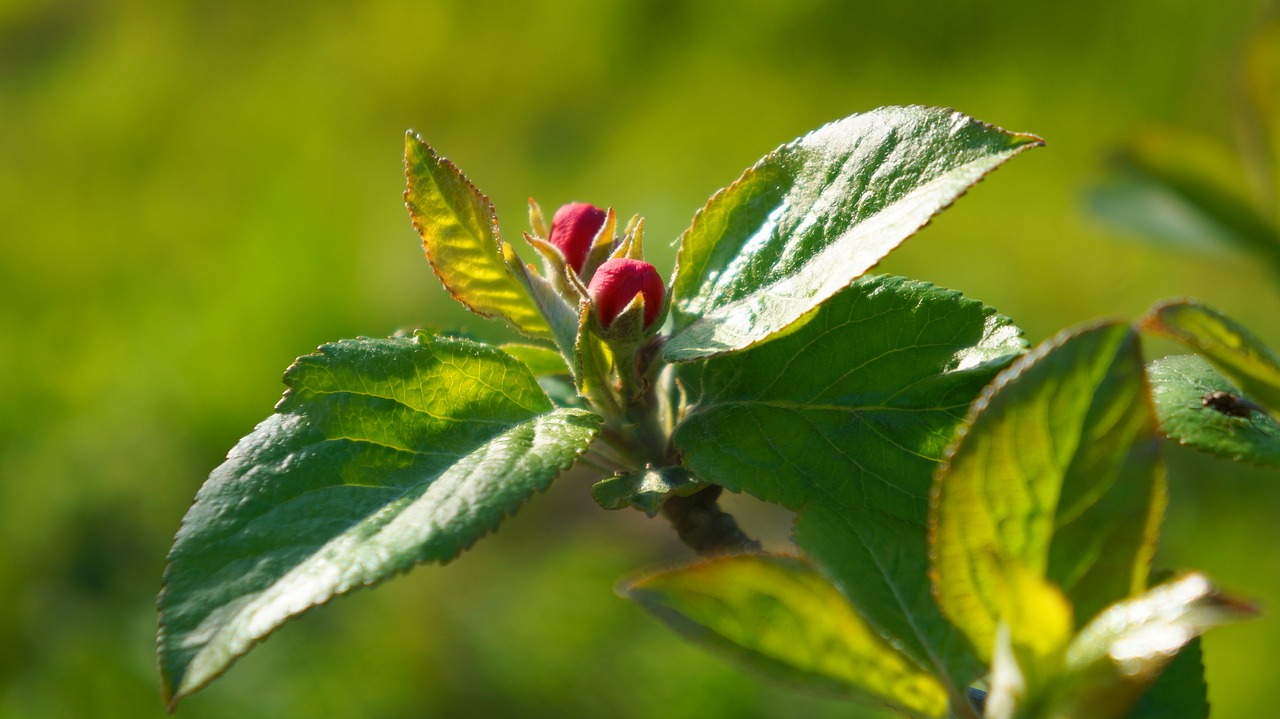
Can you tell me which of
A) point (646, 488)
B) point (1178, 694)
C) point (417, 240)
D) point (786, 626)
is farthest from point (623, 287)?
point (417, 240)

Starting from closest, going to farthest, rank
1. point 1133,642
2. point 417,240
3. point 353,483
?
point 1133,642 < point 353,483 < point 417,240

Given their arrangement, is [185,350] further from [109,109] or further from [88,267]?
[109,109]

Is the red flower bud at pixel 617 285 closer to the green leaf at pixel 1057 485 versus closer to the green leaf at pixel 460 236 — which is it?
the green leaf at pixel 460 236

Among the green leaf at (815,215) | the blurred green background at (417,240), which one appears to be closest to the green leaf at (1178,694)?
the green leaf at (815,215)

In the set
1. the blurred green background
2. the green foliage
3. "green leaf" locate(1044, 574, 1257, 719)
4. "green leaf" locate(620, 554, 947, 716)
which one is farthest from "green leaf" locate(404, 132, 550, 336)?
the blurred green background

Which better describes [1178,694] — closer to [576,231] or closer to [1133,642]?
[1133,642]

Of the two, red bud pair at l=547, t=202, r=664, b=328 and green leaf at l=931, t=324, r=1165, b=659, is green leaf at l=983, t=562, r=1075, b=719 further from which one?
red bud pair at l=547, t=202, r=664, b=328
